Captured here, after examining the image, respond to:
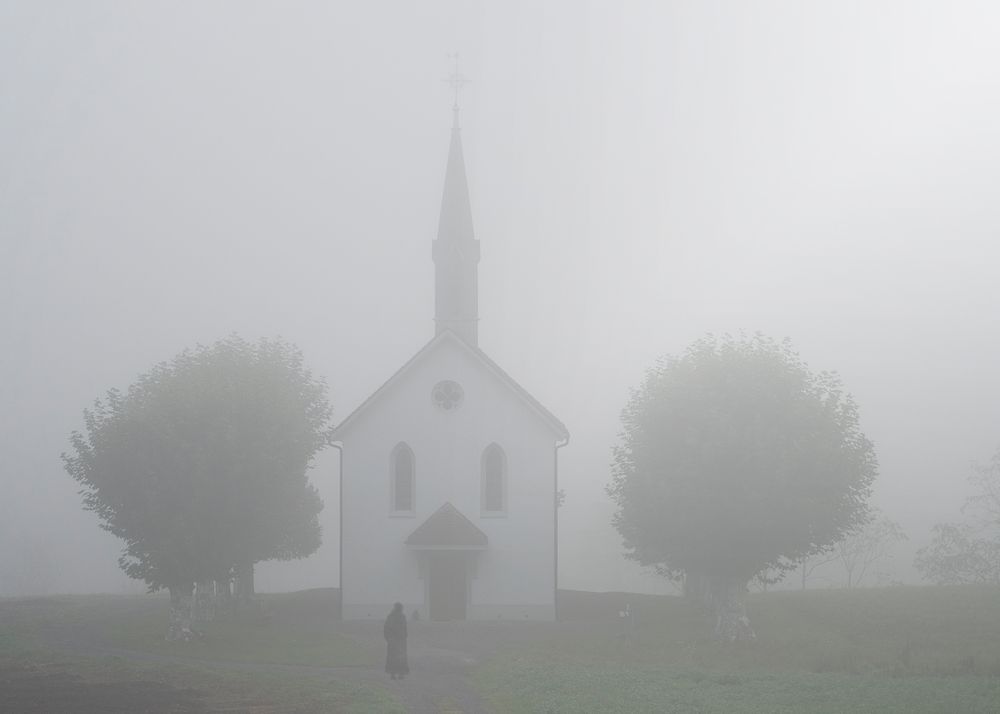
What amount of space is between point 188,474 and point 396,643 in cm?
1542

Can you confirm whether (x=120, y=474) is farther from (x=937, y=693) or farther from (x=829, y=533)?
(x=937, y=693)

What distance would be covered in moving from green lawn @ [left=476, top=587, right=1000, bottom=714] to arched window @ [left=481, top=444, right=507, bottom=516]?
7.98 meters

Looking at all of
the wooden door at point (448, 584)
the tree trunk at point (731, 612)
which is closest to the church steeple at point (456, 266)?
the wooden door at point (448, 584)

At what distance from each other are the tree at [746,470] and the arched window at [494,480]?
333 inches

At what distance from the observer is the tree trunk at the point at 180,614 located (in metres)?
39.5

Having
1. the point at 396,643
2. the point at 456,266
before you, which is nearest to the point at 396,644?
the point at 396,643

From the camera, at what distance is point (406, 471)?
47.5 m

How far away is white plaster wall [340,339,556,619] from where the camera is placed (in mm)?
Result: 46312

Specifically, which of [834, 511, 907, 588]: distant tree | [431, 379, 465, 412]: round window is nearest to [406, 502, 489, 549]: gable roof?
[431, 379, 465, 412]: round window

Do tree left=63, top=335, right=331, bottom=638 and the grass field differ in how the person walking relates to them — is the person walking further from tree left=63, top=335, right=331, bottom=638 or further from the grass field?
tree left=63, top=335, right=331, bottom=638

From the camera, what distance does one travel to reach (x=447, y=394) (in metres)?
47.9

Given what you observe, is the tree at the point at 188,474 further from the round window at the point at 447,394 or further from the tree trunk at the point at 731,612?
the tree trunk at the point at 731,612

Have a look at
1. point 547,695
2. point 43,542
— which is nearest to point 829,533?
point 547,695

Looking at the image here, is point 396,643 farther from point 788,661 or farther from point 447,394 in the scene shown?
point 447,394
